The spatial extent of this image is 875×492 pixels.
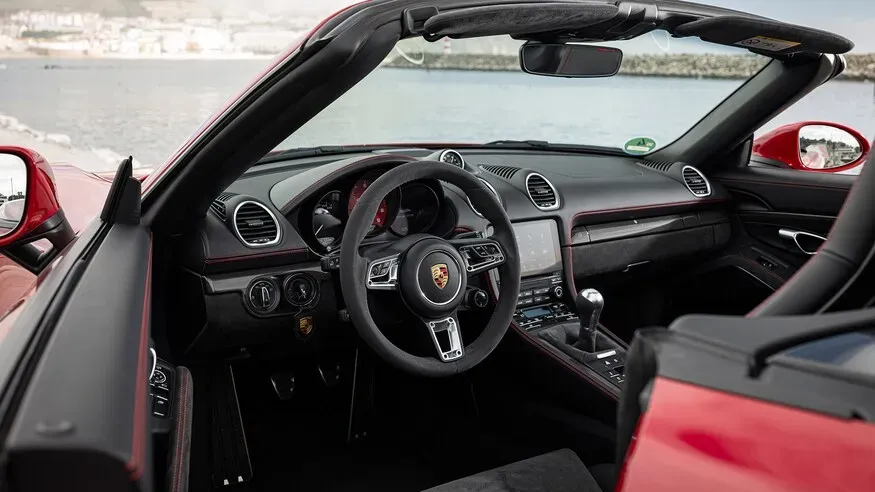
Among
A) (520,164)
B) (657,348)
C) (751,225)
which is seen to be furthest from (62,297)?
(751,225)

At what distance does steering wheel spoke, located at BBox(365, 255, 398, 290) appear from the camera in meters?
2.44

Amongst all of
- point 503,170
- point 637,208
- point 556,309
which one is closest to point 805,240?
point 637,208

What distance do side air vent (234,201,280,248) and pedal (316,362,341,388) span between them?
2.80ft

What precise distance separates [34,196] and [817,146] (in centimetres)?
347

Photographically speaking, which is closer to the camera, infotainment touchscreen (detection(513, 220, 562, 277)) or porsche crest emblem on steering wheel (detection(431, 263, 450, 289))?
porsche crest emblem on steering wheel (detection(431, 263, 450, 289))

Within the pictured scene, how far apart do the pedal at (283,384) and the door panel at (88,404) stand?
1.91 m

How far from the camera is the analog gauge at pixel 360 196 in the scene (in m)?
2.71

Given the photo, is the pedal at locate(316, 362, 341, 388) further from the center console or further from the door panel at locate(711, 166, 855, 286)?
the door panel at locate(711, 166, 855, 286)

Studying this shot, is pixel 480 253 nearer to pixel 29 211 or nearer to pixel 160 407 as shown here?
pixel 160 407

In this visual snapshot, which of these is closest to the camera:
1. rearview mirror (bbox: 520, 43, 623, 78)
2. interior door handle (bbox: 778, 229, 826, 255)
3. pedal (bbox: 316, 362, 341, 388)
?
rearview mirror (bbox: 520, 43, 623, 78)

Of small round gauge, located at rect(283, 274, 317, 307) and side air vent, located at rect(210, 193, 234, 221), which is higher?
side air vent, located at rect(210, 193, 234, 221)

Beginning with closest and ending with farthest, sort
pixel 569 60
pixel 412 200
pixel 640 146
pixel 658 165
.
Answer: pixel 569 60, pixel 412 200, pixel 658 165, pixel 640 146

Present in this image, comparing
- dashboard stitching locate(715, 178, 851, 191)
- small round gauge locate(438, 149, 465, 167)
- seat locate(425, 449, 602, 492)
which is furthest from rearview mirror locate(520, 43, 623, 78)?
dashboard stitching locate(715, 178, 851, 191)

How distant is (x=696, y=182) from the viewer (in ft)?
12.8
